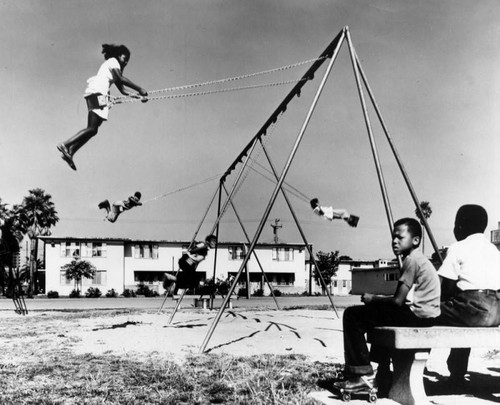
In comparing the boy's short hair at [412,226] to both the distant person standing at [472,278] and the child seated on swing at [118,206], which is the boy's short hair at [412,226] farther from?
the child seated on swing at [118,206]

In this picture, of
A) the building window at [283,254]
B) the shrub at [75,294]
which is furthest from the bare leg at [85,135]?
the building window at [283,254]

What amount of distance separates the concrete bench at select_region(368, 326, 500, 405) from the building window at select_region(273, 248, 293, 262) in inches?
1855

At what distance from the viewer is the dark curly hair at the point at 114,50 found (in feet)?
21.5

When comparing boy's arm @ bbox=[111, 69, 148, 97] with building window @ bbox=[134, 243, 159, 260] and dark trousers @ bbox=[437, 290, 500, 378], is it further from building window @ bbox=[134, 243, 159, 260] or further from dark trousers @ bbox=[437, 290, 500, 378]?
building window @ bbox=[134, 243, 159, 260]

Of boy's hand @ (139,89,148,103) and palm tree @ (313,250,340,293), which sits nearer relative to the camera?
boy's hand @ (139,89,148,103)

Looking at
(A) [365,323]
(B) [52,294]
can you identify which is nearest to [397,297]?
(A) [365,323]

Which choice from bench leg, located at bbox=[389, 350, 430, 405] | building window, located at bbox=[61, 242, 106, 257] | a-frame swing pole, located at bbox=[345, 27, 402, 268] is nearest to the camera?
bench leg, located at bbox=[389, 350, 430, 405]

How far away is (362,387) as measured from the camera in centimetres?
412

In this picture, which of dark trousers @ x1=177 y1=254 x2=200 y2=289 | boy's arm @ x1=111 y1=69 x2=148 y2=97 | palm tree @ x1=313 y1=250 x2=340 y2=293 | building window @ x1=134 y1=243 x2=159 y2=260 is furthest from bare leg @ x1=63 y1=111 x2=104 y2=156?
palm tree @ x1=313 y1=250 x2=340 y2=293

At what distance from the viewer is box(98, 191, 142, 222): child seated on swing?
927 cm

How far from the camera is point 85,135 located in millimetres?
6379

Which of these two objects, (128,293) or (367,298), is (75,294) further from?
(367,298)

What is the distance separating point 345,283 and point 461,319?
57696mm

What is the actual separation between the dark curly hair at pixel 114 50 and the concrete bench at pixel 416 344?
183 inches
